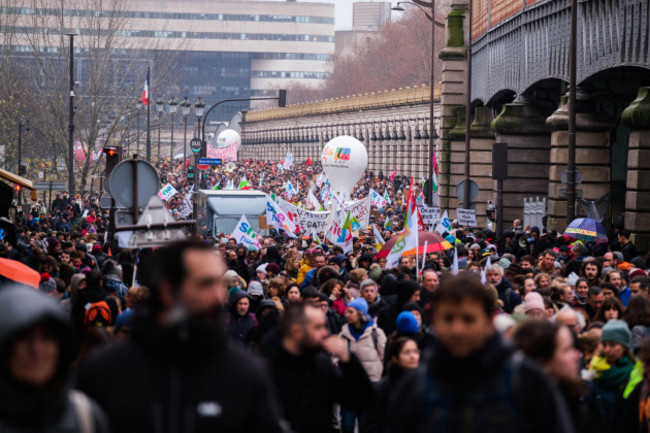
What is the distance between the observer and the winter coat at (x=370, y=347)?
9766mm

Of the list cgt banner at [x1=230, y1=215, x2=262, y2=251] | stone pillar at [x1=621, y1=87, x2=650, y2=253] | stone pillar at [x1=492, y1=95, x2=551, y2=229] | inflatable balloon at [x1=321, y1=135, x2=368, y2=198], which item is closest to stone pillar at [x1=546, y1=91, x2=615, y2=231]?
stone pillar at [x1=621, y1=87, x2=650, y2=253]

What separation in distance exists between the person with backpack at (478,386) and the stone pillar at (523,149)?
105 ft

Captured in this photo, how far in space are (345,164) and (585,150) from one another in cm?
2898

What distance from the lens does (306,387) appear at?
5875mm

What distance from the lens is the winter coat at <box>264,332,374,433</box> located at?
19.2 feet

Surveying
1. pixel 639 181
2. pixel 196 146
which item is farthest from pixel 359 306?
pixel 196 146

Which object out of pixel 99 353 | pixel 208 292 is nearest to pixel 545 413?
pixel 208 292

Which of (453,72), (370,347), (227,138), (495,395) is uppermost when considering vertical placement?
(453,72)

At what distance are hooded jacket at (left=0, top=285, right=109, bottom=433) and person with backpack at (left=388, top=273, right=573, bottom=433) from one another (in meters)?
1.01

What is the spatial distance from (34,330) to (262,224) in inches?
1138

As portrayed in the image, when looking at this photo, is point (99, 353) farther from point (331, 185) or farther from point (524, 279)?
point (331, 185)

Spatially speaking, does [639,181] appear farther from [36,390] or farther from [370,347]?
[36,390]

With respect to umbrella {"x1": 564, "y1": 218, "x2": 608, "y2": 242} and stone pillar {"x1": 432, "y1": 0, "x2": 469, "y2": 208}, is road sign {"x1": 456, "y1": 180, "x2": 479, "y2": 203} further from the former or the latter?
umbrella {"x1": 564, "y1": 218, "x2": 608, "y2": 242}

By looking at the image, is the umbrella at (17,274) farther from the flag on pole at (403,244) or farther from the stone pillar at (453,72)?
the stone pillar at (453,72)
